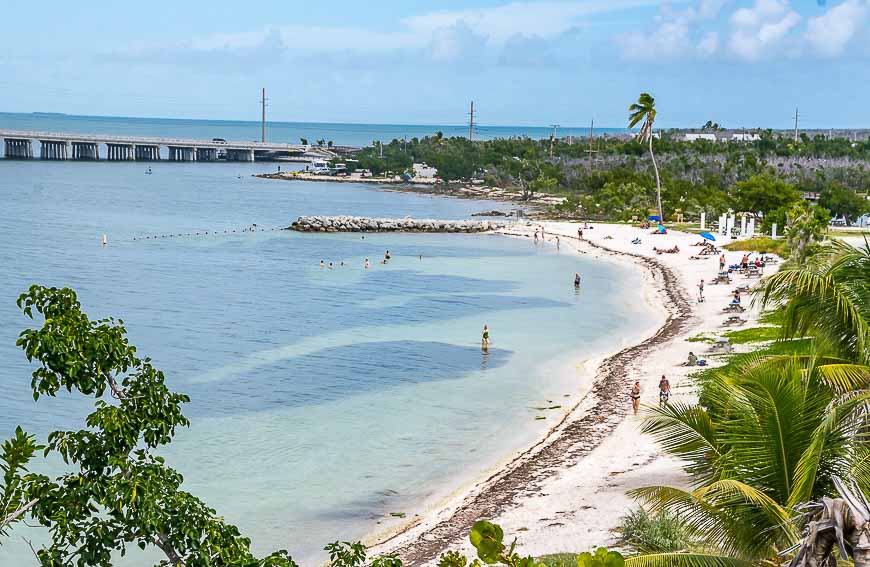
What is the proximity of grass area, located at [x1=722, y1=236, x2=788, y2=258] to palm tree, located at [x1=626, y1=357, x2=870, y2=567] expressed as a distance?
5003 centimetres

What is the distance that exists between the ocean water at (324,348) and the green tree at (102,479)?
13.7m

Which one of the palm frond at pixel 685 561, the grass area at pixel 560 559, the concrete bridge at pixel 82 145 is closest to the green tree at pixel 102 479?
the palm frond at pixel 685 561

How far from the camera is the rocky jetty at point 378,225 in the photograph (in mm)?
89062

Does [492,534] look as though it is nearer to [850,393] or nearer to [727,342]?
[850,393]

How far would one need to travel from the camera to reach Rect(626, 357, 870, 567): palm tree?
9.75 m

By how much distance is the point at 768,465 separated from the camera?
1040cm

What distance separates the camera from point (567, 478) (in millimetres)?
23438

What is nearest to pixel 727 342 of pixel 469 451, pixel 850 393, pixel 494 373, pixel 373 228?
pixel 494 373

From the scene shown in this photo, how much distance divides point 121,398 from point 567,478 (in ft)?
57.1

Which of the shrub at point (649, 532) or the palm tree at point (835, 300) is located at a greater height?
the palm tree at point (835, 300)

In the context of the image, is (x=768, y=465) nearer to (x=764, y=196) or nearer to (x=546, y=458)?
(x=546, y=458)

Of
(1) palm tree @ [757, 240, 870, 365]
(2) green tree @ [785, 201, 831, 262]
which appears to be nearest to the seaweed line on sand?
(1) palm tree @ [757, 240, 870, 365]

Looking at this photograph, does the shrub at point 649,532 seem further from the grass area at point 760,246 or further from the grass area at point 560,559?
the grass area at point 760,246

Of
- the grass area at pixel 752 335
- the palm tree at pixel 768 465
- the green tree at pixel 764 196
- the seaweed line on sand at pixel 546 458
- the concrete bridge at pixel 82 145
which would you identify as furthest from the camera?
the concrete bridge at pixel 82 145
